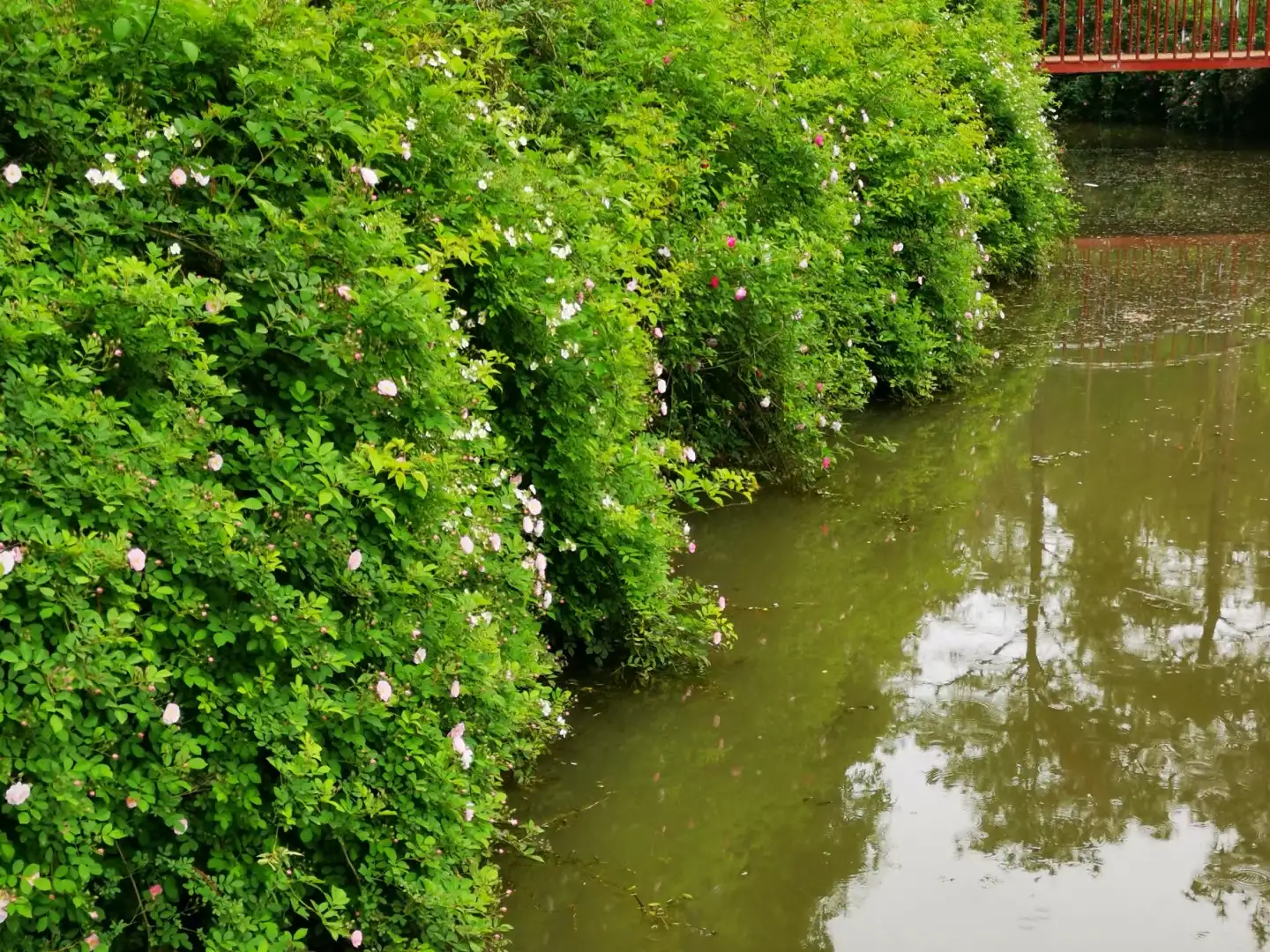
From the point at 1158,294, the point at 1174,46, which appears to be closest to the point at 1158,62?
the point at 1174,46

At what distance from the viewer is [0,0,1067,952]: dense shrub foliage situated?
106 inches

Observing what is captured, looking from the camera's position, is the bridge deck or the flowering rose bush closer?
the flowering rose bush

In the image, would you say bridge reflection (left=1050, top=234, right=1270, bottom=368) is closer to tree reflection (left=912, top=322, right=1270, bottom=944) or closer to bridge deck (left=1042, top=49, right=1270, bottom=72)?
tree reflection (left=912, top=322, right=1270, bottom=944)

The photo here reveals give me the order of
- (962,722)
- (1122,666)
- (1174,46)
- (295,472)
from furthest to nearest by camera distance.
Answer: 1. (1174,46)
2. (1122,666)
3. (962,722)
4. (295,472)

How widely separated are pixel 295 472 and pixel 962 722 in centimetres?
250

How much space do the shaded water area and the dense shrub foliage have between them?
14.2 inches

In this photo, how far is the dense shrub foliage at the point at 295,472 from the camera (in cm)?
269

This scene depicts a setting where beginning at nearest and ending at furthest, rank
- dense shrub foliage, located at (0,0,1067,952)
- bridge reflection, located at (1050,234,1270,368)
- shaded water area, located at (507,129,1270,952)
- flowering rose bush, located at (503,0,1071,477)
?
dense shrub foliage, located at (0,0,1067,952)
shaded water area, located at (507,129,1270,952)
flowering rose bush, located at (503,0,1071,477)
bridge reflection, located at (1050,234,1270,368)

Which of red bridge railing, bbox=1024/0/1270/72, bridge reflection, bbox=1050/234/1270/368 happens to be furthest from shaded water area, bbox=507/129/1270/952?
red bridge railing, bbox=1024/0/1270/72

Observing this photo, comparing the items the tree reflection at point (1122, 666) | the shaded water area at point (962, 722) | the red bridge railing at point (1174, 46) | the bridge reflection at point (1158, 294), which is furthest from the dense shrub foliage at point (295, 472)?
the red bridge railing at point (1174, 46)

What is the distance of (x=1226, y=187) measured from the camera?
1538cm

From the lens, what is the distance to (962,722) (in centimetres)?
455

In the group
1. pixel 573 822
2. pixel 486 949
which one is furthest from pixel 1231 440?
pixel 486 949

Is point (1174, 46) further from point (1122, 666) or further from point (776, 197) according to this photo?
point (1122, 666)
